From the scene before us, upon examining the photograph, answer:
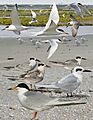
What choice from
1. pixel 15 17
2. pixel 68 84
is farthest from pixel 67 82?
pixel 15 17

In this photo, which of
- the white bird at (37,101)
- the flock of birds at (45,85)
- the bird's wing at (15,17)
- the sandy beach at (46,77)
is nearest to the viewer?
the white bird at (37,101)

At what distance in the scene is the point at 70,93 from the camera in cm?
989

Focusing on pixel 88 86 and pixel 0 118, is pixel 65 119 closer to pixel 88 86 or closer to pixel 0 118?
pixel 0 118

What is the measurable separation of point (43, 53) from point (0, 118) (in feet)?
39.4

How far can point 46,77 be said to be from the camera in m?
12.9

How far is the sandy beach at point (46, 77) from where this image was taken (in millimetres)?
8078

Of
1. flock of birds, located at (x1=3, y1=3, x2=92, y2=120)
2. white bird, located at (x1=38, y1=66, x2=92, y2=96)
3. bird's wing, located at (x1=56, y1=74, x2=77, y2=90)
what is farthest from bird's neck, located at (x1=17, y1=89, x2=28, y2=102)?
bird's wing, located at (x1=56, y1=74, x2=77, y2=90)

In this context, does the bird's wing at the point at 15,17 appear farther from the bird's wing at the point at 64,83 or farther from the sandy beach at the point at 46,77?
the bird's wing at the point at 64,83

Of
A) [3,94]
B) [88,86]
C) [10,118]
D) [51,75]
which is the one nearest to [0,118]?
[10,118]

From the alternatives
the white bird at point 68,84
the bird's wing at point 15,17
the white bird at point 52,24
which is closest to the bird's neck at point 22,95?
the white bird at point 68,84

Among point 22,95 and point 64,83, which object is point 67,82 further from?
point 22,95

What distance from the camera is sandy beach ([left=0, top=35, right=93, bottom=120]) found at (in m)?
8.08

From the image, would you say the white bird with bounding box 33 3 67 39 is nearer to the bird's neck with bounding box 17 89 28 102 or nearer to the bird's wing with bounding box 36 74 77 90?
the bird's wing with bounding box 36 74 77 90

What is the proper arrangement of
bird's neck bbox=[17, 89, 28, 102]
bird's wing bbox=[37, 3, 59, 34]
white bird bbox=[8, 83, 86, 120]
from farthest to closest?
bird's wing bbox=[37, 3, 59, 34]
bird's neck bbox=[17, 89, 28, 102]
white bird bbox=[8, 83, 86, 120]
